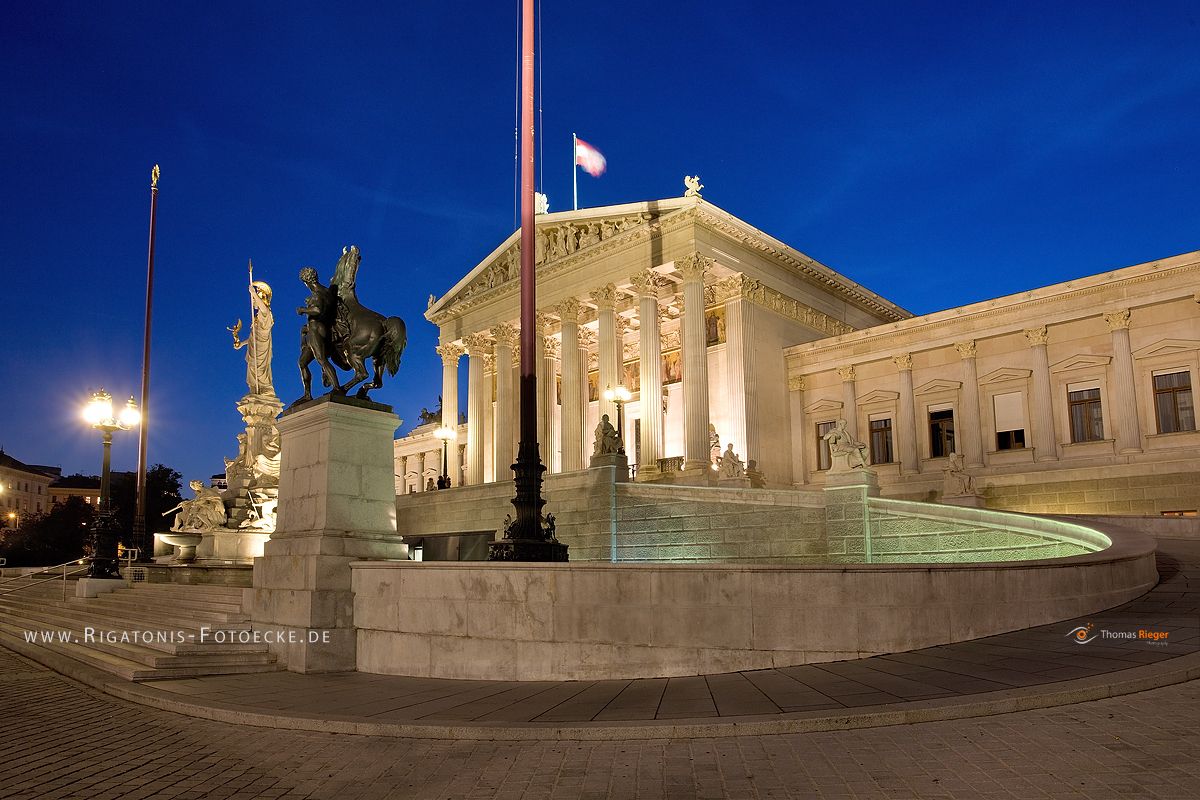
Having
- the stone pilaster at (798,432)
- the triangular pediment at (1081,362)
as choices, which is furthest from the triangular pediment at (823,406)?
the triangular pediment at (1081,362)

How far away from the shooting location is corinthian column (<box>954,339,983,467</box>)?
3578 cm

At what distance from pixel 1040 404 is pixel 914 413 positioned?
17.3 feet

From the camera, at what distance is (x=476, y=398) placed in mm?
51188

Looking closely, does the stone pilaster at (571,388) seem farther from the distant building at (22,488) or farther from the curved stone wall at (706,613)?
the distant building at (22,488)

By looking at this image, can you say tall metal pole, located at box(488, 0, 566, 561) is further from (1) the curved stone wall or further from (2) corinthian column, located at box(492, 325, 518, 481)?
(2) corinthian column, located at box(492, 325, 518, 481)

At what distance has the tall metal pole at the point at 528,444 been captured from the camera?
486 inches

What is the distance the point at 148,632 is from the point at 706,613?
8.99 metres

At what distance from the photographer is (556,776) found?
19.2 feet

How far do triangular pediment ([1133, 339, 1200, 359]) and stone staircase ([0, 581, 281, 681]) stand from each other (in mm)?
31994

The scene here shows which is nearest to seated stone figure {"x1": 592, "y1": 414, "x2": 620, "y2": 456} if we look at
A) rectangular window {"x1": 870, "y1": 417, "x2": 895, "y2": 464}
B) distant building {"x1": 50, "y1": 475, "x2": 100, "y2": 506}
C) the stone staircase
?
the stone staircase

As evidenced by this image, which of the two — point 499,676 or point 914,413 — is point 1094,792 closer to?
point 499,676

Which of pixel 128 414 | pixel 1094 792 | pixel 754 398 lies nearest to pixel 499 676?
pixel 1094 792

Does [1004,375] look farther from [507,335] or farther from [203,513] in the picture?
[203,513]

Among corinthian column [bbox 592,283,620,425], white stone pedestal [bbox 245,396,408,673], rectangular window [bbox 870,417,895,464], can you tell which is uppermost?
corinthian column [bbox 592,283,620,425]
